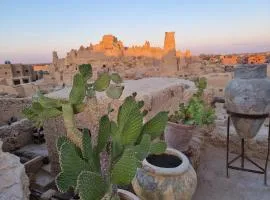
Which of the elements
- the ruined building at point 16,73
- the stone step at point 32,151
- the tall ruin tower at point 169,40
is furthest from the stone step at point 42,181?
the tall ruin tower at point 169,40

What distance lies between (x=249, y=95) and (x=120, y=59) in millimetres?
31644

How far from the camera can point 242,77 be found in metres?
2.33

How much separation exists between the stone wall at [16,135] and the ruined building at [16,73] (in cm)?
1518

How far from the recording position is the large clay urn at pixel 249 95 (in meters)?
2.23

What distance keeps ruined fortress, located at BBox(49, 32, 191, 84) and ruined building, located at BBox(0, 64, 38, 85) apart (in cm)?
220

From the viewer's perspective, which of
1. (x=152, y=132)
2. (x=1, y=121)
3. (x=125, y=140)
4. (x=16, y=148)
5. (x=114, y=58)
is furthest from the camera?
(x=114, y=58)

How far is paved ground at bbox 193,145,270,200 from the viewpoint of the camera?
2.40 meters

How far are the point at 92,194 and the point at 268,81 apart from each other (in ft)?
6.68

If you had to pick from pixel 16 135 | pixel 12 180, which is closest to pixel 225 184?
pixel 12 180

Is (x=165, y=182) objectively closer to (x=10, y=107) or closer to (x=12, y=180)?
(x=12, y=180)

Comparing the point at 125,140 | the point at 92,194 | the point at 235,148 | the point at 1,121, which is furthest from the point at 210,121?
the point at 1,121

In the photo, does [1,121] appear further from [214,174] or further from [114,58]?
[114,58]

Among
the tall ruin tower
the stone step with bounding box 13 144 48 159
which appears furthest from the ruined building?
the stone step with bounding box 13 144 48 159

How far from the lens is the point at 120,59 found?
33250 mm
